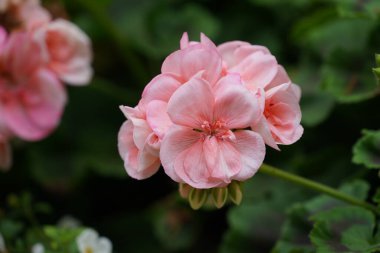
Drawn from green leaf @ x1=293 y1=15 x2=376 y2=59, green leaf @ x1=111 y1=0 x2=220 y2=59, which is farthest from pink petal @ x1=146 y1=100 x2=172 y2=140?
green leaf @ x1=111 y1=0 x2=220 y2=59

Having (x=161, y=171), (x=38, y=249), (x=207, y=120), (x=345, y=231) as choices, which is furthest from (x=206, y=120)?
(x=161, y=171)

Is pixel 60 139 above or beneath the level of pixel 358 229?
beneath

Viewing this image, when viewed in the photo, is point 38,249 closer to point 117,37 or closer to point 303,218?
point 303,218

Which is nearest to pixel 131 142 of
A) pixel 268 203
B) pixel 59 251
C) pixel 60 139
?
pixel 59 251

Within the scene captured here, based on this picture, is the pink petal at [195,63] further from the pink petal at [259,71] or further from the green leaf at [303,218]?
the green leaf at [303,218]

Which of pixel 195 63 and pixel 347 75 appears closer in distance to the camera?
pixel 195 63

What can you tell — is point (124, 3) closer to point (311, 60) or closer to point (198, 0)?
point (198, 0)
